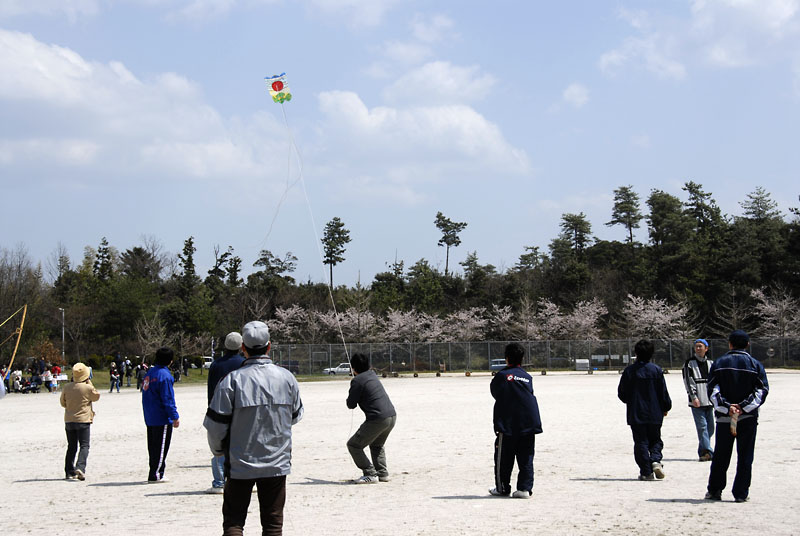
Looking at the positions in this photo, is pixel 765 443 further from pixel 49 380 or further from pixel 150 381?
pixel 49 380

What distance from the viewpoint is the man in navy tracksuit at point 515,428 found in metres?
8.70

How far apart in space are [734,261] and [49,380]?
56.8 metres

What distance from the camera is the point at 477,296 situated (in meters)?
87.1

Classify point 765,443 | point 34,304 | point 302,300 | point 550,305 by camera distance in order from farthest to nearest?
point 302,300
point 550,305
point 34,304
point 765,443

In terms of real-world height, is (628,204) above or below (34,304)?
above

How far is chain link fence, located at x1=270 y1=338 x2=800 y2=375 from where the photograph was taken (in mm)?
57094

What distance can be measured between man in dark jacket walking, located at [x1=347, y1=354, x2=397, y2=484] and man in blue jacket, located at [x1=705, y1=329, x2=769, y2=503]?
3789mm

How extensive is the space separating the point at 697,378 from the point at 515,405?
4326mm

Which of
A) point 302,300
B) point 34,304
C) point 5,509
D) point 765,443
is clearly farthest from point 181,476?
point 302,300

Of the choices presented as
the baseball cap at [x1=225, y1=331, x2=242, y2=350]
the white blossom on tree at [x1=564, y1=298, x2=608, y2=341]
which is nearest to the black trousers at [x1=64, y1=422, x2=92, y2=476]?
the baseball cap at [x1=225, y1=331, x2=242, y2=350]

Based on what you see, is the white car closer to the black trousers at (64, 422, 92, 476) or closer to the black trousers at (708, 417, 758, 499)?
the black trousers at (64, 422, 92, 476)

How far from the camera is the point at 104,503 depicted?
8.91m

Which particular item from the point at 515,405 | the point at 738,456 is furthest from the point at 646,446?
the point at 515,405

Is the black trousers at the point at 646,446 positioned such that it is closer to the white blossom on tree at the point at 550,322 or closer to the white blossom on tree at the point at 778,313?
the white blossom on tree at the point at 778,313
